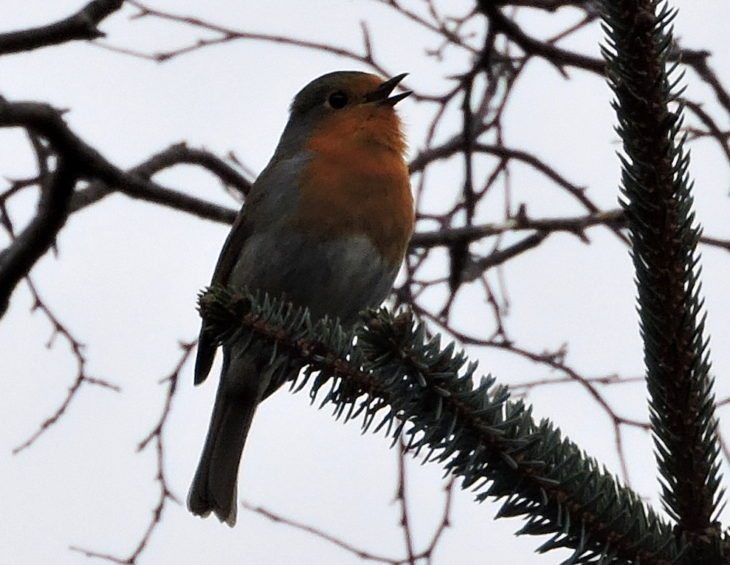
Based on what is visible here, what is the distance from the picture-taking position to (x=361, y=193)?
418 centimetres

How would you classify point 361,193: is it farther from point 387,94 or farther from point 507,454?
point 507,454

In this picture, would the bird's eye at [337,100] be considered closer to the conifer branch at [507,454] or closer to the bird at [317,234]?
the bird at [317,234]

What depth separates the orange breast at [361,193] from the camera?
13.5 feet

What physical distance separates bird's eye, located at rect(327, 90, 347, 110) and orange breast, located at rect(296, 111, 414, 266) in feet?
1.15

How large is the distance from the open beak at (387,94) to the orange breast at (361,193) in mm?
208

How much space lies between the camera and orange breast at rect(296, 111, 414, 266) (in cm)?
413

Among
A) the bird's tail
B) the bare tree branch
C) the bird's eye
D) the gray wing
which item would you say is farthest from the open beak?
the bare tree branch

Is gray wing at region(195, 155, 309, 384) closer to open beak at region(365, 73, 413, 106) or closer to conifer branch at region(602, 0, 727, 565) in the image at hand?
open beak at region(365, 73, 413, 106)

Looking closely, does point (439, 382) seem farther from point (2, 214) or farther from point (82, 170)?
point (2, 214)

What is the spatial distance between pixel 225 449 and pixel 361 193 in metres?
1.19

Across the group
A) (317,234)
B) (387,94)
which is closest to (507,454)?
(317,234)

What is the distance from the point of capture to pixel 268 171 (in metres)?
4.57

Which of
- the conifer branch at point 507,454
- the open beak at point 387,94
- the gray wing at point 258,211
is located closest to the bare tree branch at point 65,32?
the gray wing at point 258,211

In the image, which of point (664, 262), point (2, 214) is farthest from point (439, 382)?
point (2, 214)
